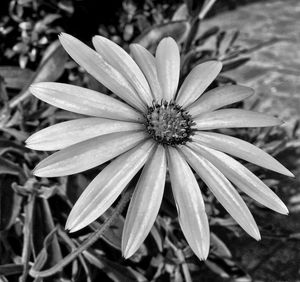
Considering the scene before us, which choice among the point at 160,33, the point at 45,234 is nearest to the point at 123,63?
the point at 45,234

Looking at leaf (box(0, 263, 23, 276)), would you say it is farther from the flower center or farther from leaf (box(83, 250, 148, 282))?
the flower center

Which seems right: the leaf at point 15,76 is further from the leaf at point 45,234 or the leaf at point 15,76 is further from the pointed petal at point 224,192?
the pointed petal at point 224,192

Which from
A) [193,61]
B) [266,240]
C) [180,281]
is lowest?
[266,240]

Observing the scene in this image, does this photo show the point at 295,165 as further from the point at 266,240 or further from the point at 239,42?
the point at 239,42

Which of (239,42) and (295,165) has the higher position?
(239,42)

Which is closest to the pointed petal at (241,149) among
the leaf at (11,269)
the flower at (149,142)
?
the flower at (149,142)

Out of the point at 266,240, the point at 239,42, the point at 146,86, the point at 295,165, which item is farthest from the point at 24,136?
the point at 239,42

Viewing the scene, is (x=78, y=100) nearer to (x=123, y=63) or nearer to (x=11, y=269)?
(x=123, y=63)

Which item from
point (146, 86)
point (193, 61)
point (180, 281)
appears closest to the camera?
point (146, 86)
